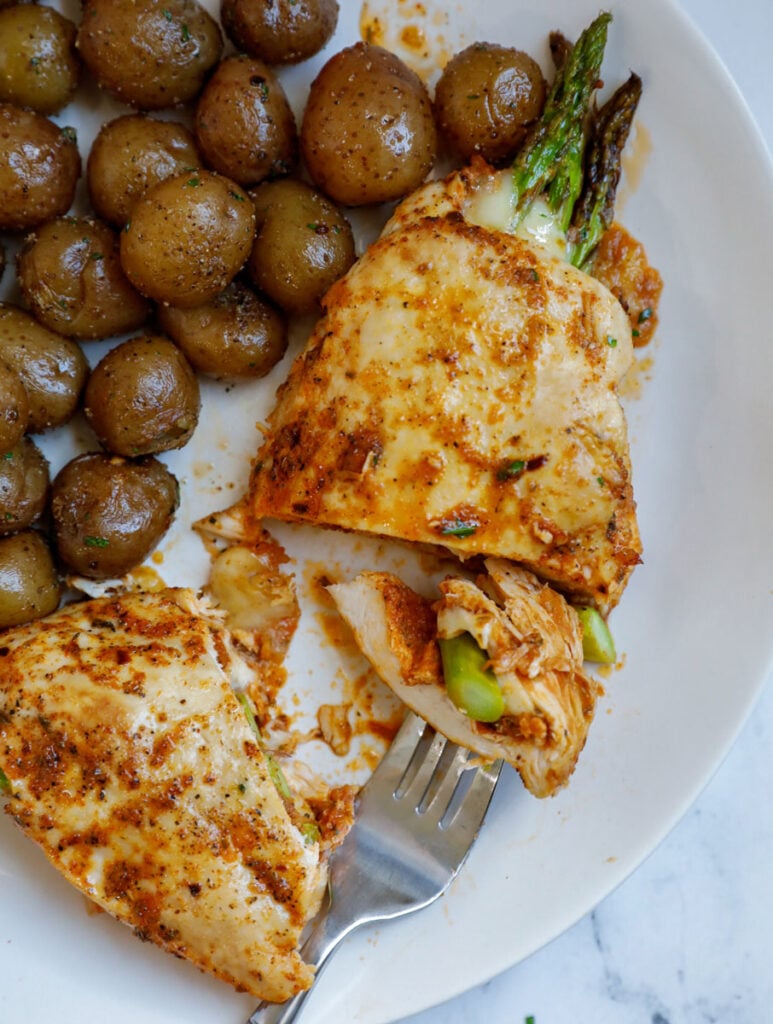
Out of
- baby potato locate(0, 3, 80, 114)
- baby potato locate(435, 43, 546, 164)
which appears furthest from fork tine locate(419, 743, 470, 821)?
baby potato locate(0, 3, 80, 114)

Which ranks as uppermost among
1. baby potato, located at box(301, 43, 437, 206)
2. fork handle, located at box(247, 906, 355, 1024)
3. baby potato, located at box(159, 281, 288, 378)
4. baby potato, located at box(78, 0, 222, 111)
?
baby potato, located at box(301, 43, 437, 206)

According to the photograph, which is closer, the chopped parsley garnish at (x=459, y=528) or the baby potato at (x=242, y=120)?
the chopped parsley garnish at (x=459, y=528)

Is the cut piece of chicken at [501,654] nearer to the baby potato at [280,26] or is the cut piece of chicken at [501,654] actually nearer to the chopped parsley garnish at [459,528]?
the chopped parsley garnish at [459,528]

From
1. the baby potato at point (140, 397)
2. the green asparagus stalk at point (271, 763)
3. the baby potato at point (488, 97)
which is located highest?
the baby potato at point (488, 97)

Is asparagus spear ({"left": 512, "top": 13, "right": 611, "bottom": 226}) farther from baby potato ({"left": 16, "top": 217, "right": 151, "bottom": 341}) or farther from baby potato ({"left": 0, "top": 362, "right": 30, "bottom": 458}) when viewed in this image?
baby potato ({"left": 0, "top": 362, "right": 30, "bottom": 458})

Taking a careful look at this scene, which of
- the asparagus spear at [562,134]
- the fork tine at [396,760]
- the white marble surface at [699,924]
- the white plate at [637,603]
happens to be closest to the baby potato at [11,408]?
the white plate at [637,603]

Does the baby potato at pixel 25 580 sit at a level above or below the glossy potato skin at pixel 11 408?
below
